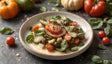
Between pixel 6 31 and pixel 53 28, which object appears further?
pixel 6 31

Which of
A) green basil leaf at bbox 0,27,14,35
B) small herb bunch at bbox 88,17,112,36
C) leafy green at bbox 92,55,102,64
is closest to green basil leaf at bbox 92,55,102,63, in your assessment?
leafy green at bbox 92,55,102,64

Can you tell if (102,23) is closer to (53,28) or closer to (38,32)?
(53,28)

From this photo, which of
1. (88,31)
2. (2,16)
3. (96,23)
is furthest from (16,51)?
(96,23)

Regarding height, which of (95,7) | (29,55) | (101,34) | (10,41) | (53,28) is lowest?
(29,55)

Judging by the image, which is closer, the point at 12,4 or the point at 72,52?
the point at 72,52

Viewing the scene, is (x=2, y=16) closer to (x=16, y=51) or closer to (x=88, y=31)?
(x=16, y=51)

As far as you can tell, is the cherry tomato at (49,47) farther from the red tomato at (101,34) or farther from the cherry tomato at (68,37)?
the red tomato at (101,34)

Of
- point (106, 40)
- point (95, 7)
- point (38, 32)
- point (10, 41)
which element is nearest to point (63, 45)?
point (38, 32)

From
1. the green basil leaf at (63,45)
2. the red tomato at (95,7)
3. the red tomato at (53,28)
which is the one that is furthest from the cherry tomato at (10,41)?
the red tomato at (95,7)
